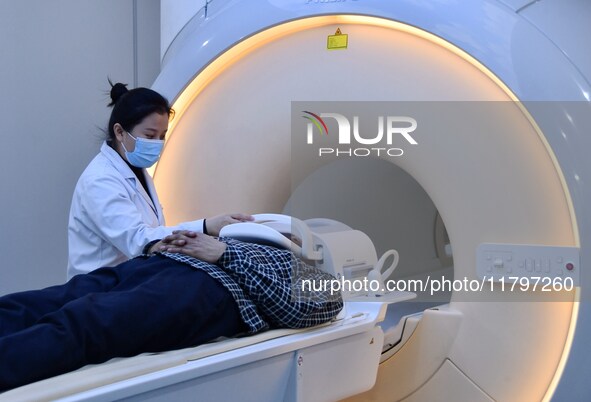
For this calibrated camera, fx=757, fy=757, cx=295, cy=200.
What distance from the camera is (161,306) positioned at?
1577mm

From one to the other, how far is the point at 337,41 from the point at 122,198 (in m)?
0.78

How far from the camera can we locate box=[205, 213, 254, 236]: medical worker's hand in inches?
83.8

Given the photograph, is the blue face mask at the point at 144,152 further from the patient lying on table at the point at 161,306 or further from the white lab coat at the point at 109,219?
the patient lying on table at the point at 161,306

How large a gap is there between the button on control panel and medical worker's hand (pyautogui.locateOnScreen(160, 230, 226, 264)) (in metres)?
0.73

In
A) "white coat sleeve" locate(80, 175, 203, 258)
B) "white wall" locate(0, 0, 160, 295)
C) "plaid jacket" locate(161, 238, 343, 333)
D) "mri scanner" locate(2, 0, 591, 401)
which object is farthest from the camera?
"white wall" locate(0, 0, 160, 295)

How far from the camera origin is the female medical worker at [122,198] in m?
2.10

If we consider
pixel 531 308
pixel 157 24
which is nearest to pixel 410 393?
pixel 531 308

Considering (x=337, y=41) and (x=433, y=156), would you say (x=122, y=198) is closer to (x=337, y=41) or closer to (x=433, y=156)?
(x=337, y=41)

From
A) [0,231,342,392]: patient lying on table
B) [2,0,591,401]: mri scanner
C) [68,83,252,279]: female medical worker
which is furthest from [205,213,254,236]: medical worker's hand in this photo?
[2,0,591,401]: mri scanner

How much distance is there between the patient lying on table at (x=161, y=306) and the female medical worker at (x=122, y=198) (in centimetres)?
24

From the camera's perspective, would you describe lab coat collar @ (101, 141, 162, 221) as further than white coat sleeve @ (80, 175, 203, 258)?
Yes

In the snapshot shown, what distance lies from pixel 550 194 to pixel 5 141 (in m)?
1.75

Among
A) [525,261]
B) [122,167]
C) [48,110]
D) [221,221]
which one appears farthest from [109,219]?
[525,261]

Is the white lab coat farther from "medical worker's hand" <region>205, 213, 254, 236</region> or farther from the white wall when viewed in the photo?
the white wall
